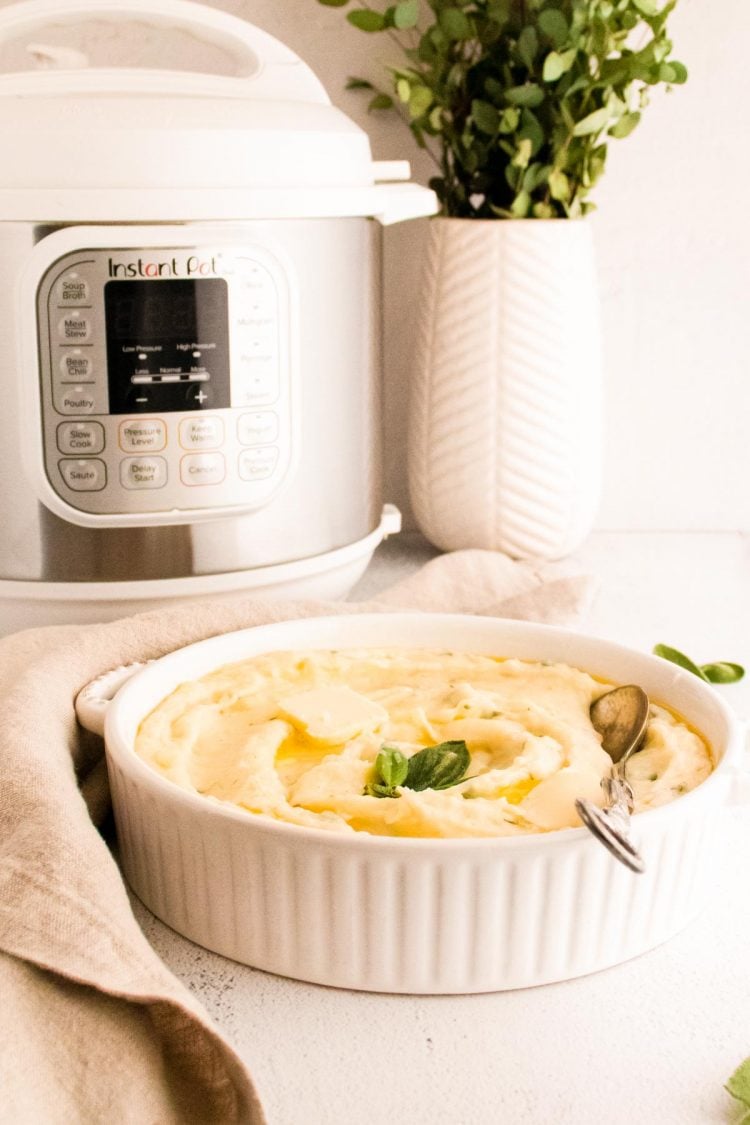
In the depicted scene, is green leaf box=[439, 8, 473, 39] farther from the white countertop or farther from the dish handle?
the white countertop

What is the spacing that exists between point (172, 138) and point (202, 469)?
0.19m

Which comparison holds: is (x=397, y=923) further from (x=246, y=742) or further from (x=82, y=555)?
(x=82, y=555)

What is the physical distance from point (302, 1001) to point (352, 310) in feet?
1.55

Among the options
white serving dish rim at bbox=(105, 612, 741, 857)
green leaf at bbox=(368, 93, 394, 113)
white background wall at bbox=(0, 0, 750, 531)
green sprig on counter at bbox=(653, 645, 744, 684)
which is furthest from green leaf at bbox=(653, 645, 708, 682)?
green leaf at bbox=(368, 93, 394, 113)

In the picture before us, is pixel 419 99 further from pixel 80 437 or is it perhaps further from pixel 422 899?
pixel 422 899

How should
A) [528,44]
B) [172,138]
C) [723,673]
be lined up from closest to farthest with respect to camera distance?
[172,138]
[723,673]
[528,44]

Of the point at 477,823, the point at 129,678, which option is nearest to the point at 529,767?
the point at 477,823

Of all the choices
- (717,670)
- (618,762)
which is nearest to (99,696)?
(618,762)

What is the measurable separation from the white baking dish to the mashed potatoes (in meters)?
0.03

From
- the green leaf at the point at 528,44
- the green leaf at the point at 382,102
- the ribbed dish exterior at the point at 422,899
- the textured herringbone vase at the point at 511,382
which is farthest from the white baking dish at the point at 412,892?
the green leaf at the point at 382,102

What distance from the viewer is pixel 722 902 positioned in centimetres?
59

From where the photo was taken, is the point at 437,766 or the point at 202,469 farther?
the point at 202,469

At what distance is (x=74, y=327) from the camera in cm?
75

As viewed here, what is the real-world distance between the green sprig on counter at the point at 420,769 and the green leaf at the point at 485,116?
1.80 feet
